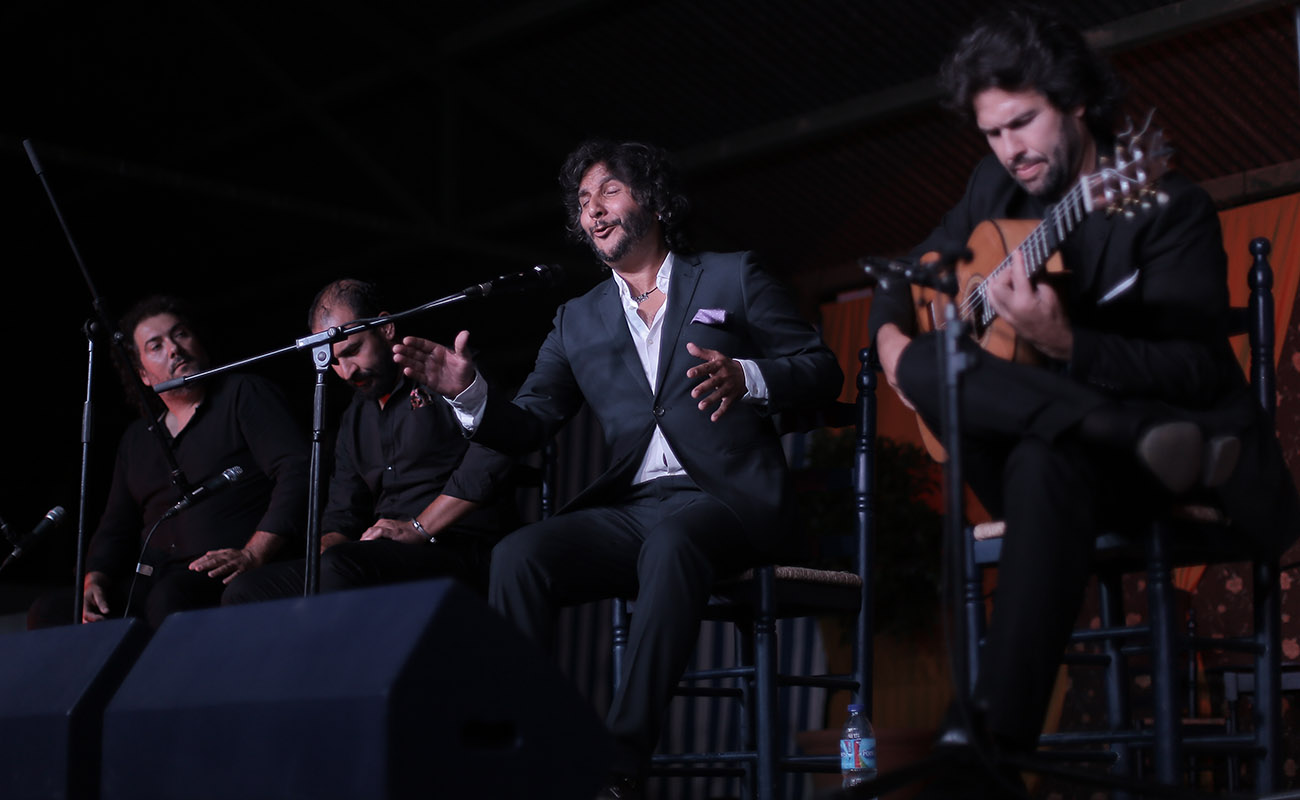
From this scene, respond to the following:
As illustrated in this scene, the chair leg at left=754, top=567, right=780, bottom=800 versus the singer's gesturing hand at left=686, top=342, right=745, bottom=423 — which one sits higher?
the singer's gesturing hand at left=686, top=342, right=745, bottom=423

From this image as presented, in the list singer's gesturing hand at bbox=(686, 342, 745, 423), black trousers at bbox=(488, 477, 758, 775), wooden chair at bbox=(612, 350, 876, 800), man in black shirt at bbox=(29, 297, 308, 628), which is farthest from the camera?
man in black shirt at bbox=(29, 297, 308, 628)

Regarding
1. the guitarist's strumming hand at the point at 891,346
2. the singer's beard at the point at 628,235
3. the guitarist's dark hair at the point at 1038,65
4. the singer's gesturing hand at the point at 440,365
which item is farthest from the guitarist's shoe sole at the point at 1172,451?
the singer's beard at the point at 628,235

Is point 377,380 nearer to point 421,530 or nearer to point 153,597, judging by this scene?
point 421,530

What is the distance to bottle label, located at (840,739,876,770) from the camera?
9.33 ft

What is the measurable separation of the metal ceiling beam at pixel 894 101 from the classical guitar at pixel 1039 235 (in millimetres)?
4249

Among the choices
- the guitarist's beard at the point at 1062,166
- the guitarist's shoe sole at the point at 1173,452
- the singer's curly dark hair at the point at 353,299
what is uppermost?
the singer's curly dark hair at the point at 353,299

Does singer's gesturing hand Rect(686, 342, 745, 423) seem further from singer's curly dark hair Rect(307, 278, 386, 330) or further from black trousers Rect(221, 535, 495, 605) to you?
singer's curly dark hair Rect(307, 278, 386, 330)

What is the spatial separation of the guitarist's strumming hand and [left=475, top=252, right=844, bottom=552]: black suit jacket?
0.44 m

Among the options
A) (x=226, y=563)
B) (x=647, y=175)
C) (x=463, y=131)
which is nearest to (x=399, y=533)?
(x=226, y=563)

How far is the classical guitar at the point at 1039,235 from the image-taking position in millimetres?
1777

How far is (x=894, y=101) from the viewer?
6699 millimetres

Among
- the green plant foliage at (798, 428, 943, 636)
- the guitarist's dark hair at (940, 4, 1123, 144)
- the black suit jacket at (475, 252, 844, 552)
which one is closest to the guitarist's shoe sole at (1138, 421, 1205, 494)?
the guitarist's dark hair at (940, 4, 1123, 144)

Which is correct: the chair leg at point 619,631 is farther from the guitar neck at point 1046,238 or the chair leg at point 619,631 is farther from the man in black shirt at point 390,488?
the guitar neck at point 1046,238

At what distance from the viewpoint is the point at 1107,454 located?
6.04 feet
